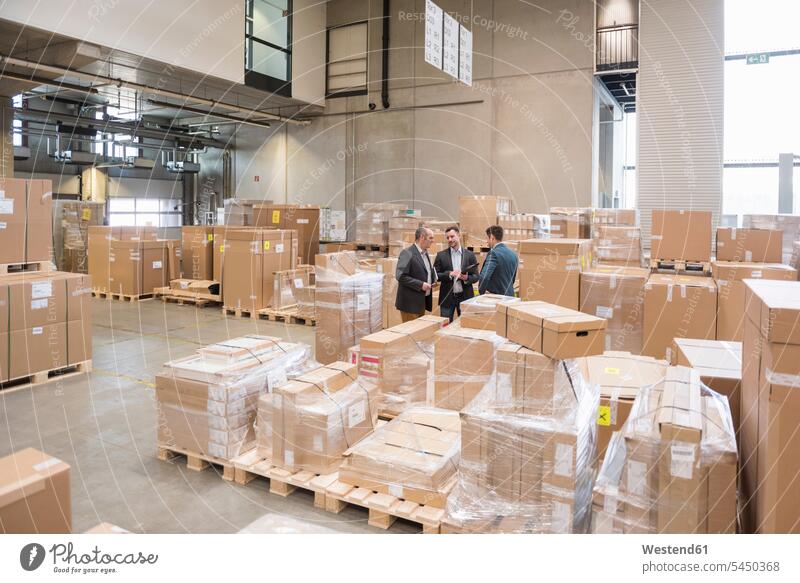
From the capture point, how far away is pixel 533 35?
39.3 ft

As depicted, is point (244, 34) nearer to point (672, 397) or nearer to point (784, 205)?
point (784, 205)

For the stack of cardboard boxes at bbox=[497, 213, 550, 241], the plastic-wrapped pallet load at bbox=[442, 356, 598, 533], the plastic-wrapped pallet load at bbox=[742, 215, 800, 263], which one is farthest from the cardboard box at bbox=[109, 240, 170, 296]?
the plastic-wrapped pallet load at bbox=[742, 215, 800, 263]

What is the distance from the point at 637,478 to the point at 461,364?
80.5 inches

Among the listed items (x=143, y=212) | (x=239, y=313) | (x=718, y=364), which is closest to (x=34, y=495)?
(x=718, y=364)

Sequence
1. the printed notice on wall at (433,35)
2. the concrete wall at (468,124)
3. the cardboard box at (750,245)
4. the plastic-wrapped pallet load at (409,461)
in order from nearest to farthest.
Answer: the plastic-wrapped pallet load at (409,461) < the cardboard box at (750,245) < the printed notice on wall at (433,35) < the concrete wall at (468,124)

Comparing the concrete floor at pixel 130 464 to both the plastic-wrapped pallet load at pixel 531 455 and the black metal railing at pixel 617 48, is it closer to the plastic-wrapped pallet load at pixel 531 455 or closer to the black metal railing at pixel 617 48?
the plastic-wrapped pallet load at pixel 531 455

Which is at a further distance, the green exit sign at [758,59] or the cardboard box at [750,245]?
the green exit sign at [758,59]

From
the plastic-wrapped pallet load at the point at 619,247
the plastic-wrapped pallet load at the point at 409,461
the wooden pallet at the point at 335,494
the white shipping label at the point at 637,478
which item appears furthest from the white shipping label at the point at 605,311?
the white shipping label at the point at 637,478

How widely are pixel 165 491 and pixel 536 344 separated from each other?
2.57m

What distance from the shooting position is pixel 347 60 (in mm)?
14414

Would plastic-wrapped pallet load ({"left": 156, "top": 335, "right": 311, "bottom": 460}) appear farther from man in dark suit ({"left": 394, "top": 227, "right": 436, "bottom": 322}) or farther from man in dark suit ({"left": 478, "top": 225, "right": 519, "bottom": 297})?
man in dark suit ({"left": 478, "top": 225, "right": 519, "bottom": 297})

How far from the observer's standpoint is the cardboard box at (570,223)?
8383 mm

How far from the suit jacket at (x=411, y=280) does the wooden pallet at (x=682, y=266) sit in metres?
2.72
